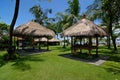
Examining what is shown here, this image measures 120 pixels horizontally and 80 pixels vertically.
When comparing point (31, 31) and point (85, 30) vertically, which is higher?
point (31, 31)

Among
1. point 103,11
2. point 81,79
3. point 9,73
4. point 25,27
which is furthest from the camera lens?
point 103,11

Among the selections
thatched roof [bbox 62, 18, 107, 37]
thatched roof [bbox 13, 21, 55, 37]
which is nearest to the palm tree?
thatched roof [bbox 62, 18, 107, 37]

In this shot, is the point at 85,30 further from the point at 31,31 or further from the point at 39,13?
the point at 39,13

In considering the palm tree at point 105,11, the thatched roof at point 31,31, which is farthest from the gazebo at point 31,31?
the palm tree at point 105,11

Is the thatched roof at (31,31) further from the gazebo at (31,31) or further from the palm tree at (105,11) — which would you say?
the palm tree at (105,11)

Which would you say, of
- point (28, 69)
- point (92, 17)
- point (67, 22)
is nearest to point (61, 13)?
point (67, 22)

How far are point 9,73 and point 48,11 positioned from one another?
33036 mm

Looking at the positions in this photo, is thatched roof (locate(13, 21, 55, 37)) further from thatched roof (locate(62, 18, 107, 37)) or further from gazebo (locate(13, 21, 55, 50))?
thatched roof (locate(62, 18, 107, 37))

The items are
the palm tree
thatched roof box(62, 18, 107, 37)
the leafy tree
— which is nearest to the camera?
thatched roof box(62, 18, 107, 37)

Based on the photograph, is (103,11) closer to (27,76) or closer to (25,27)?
(25,27)

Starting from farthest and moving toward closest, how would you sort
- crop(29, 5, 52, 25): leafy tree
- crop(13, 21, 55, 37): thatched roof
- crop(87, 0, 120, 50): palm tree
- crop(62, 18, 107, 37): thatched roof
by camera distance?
crop(29, 5, 52, 25): leafy tree
crop(87, 0, 120, 50): palm tree
crop(13, 21, 55, 37): thatched roof
crop(62, 18, 107, 37): thatched roof

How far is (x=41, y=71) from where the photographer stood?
995cm

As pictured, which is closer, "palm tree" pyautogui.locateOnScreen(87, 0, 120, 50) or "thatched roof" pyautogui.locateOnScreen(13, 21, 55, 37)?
"thatched roof" pyautogui.locateOnScreen(13, 21, 55, 37)

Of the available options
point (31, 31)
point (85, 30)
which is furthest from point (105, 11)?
point (31, 31)
